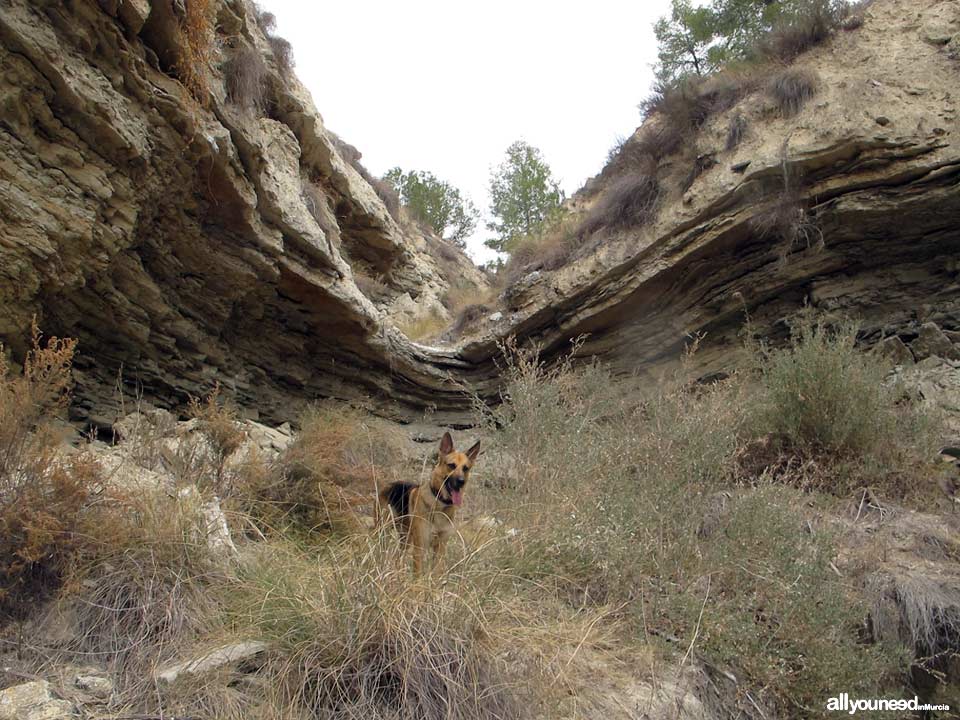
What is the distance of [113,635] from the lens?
134 inches

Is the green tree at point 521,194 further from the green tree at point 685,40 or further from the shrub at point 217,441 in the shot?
the shrub at point 217,441

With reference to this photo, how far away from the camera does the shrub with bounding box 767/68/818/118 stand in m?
9.33

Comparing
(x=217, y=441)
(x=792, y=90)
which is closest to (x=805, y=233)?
(x=792, y=90)

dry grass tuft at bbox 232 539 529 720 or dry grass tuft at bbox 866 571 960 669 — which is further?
dry grass tuft at bbox 866 571 960 669

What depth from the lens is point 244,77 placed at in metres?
7.76

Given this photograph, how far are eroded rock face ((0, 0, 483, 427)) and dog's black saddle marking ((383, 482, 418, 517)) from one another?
11.7ft

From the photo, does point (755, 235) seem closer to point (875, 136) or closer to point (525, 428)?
point (875, 136)

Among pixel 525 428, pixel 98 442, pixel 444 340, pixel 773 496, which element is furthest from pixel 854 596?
pixel 444 340

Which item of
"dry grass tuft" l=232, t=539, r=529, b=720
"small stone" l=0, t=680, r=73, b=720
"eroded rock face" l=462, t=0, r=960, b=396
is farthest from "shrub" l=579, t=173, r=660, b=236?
"small stone" l=0, t=680, r=73, b=720

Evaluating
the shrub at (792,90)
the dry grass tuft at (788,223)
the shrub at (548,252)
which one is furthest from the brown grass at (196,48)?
the shrub at (792,90)

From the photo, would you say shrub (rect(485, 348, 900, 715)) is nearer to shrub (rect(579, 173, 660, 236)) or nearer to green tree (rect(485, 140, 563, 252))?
shrub (rect(579, 173, 660, 236))

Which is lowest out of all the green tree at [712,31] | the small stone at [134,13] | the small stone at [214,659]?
the small stone at [214,659]

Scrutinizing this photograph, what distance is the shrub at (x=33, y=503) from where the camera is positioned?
3.50m

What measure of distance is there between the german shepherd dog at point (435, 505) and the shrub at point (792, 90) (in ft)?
25.6
